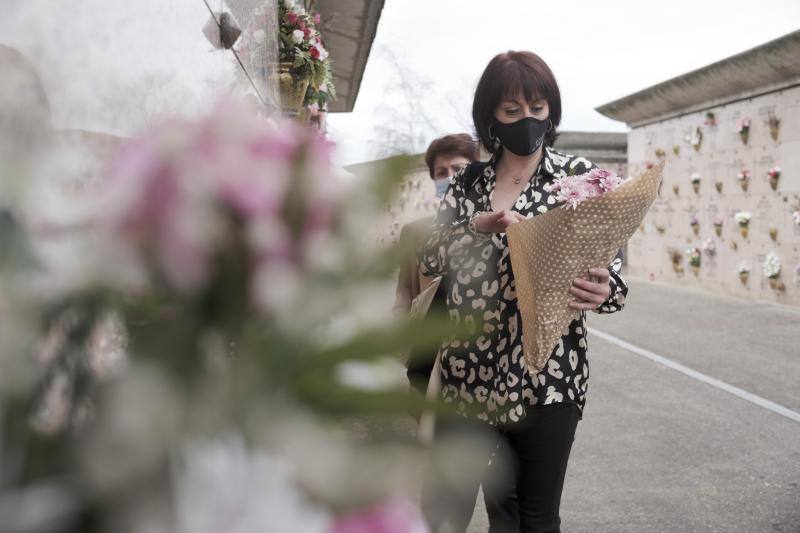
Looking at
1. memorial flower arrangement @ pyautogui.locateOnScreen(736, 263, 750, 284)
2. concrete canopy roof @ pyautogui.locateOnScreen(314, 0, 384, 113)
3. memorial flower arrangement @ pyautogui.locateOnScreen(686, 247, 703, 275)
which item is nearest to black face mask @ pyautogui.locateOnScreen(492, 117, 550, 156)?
concrete canopy roof @ pyautogui.locateOnScreen(314, 0, 384, 113)

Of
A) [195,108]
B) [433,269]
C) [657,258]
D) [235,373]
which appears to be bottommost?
[657,258]

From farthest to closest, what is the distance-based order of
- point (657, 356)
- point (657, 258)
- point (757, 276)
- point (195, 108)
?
point (657, 258) → point (757, 276) → point (657, 356) → point (195, 108)

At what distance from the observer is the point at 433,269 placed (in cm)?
295

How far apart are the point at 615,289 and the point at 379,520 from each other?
2383 mm

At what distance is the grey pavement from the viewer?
3971 millimetres

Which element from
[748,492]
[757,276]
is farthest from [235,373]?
[757,276]

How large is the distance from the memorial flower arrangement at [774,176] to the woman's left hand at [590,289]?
10.7m

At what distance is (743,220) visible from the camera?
43.4ft

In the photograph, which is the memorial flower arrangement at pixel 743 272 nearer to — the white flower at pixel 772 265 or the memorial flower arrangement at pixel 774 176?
the white flower at pixel 772 265

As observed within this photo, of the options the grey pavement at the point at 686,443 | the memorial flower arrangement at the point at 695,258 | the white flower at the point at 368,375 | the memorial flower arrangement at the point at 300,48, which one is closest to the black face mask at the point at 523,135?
the grey pavement at the point at 686,443

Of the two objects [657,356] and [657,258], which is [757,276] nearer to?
[657,258]

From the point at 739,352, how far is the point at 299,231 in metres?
7.99

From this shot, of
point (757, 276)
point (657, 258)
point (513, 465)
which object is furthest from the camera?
point (657, 258)

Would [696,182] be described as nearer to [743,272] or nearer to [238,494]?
[743,272]
